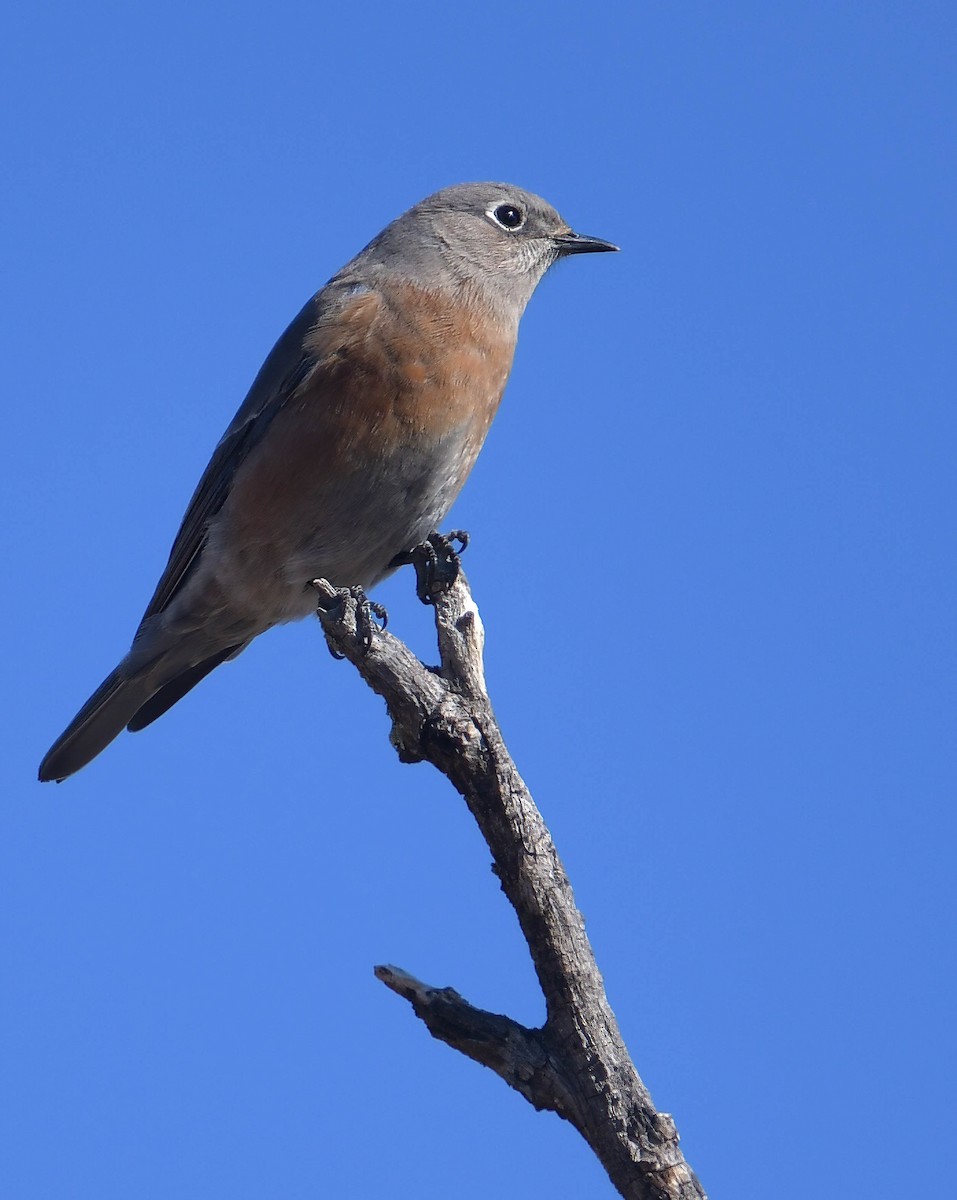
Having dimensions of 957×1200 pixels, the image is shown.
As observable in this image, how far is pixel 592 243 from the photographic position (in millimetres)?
8273

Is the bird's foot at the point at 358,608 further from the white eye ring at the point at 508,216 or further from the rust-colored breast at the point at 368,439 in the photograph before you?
the white eye ring at the point at 508,216

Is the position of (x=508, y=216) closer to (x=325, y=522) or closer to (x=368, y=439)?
(x=368, y=439)

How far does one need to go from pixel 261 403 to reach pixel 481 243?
5.50 ft

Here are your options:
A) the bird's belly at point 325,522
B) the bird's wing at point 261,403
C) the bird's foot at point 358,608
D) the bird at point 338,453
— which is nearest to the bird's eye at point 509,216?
the bird at point 338,453

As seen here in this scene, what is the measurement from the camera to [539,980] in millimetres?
4387

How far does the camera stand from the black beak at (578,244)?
27.1 feet

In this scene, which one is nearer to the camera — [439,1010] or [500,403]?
[439,1010]

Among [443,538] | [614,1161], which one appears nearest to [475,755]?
[614,1161]

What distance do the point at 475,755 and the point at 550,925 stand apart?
663mm

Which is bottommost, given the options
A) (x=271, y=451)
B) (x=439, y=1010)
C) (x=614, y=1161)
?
(x=614, y=1161)

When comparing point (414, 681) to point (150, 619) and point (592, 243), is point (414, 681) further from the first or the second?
point (592, 243)

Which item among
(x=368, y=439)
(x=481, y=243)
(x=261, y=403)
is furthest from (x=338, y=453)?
(x=481, y=243)

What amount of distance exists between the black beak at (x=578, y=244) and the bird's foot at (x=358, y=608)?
9.98 ft

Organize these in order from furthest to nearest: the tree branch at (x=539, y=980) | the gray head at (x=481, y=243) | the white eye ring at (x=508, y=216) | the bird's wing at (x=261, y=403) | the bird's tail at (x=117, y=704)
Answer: the white eye ring at (x=508, y=216) < the bird's tail at (x=117, y=704) < the gray head at (x=481, y=243) < the bird's wing at (x=261, y=403) < the tree branch at (x=539, y=980)
